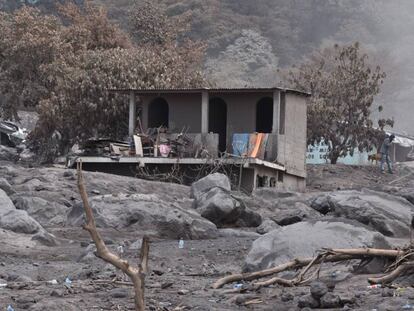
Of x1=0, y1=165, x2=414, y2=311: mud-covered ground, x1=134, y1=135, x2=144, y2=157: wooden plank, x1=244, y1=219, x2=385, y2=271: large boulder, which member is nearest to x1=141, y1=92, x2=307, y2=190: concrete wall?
x1=134, y1=135, x2=144, y2=157: wooden plank

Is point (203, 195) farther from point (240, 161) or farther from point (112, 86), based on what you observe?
point (112, 86)

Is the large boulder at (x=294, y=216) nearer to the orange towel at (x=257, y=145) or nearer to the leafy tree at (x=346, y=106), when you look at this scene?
the orange towel at (x=257, y=145)

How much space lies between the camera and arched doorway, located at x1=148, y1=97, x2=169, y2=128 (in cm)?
3130

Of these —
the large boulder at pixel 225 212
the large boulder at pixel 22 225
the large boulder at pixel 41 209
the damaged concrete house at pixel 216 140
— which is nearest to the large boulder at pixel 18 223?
the large boulder at pixel 22 225

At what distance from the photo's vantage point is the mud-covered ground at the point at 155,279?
7723 millimetres

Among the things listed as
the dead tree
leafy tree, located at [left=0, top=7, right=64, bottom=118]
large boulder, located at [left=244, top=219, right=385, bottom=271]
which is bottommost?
large boulder, located at [left=244, top=219, right=385, bottom=271]

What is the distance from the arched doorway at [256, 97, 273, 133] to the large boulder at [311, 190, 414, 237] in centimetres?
1547

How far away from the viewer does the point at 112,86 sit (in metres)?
32.7

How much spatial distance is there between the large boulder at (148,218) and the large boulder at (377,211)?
2.31 m

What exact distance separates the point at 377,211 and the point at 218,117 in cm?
1765

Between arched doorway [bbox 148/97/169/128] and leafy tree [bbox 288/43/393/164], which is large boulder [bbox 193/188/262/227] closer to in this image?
arched doorway [bbox 148/97/169/128]

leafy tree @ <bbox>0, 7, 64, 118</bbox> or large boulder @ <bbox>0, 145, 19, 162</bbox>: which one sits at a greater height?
leafy tree @ <bbox>0, 7, 64, 118</bbox>

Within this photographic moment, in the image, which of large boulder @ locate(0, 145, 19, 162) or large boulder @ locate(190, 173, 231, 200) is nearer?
large boulder @ locate(190, 173, 231, 200)

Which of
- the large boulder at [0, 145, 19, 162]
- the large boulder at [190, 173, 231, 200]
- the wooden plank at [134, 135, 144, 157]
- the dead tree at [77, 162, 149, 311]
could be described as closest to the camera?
the dead tree at [77, 162, 149, 311]
